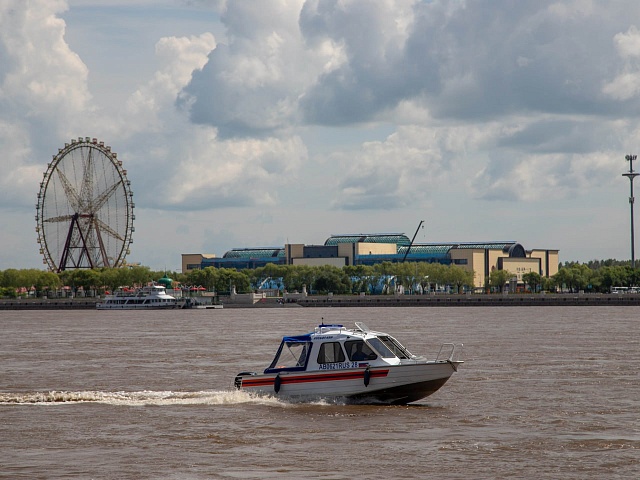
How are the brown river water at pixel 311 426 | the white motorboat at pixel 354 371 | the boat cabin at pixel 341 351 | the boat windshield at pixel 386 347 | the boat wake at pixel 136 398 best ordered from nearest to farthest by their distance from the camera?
the brown river water at pixel 311 426 → the white motorboat at pixel 354 371 → the boat cabin at pixel 341 351 → the boat windshield at pixel 386 347 → the boat wake at pixel 136 398

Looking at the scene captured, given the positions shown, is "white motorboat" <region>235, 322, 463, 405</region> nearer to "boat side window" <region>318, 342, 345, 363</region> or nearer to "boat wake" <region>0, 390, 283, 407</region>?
"boat side window" <region>318, 342, 345, 363</region>

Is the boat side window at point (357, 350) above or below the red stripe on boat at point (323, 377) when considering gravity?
above

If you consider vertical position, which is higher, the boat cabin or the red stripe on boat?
the boat cabin

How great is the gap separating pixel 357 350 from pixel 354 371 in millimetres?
787

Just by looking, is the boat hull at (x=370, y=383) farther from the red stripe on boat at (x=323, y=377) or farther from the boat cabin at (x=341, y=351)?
the boat cabin at (x=341, y=351)

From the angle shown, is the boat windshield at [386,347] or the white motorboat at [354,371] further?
the boat windshield at [386,347]

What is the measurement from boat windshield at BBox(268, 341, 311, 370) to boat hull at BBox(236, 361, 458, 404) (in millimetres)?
612

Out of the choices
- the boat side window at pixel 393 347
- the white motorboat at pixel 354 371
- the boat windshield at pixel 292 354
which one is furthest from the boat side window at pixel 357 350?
the boat windshield at pixel 292 354

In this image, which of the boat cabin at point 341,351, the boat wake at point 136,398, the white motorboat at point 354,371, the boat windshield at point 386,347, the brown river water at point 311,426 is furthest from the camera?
the boat wake at point 136,398

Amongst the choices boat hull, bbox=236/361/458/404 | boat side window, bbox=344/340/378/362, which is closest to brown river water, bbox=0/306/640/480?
boat hull, bbox=236/361/458/404

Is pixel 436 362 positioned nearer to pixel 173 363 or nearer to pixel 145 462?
pixel 145 462

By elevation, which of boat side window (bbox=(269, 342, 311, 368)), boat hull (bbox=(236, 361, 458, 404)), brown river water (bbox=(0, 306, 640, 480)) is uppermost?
boat side window (bbox=(269, 342, 311, 368))

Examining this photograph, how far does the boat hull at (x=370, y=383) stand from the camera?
134 feet

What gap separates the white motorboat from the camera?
4084cm
